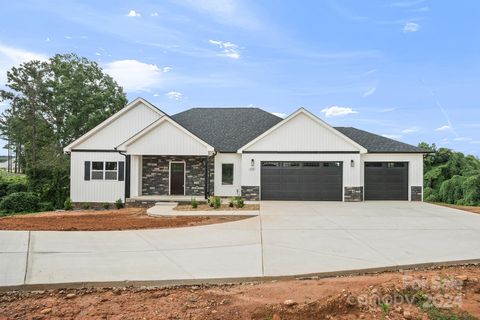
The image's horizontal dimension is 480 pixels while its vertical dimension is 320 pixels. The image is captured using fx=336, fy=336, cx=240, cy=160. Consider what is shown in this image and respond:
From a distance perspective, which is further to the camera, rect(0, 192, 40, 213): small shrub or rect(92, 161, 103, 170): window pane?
rect(0, 192, 40, 213): small shrub

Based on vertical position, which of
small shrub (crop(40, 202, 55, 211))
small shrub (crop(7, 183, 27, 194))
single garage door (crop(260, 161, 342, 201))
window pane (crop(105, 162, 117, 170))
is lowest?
small shrub (crop(40, 202, 55, 211))

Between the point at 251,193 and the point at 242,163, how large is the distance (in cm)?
173

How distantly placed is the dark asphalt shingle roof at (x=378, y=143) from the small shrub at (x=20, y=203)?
2010cm

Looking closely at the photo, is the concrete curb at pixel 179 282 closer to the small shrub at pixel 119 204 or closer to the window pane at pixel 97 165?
the small shrub at pixel 119 204

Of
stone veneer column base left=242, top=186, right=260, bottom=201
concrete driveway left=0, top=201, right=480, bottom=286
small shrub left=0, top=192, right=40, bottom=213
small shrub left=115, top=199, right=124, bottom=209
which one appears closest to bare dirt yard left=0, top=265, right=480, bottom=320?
concrete driveway left=0, top=201, right=480, bottom=286

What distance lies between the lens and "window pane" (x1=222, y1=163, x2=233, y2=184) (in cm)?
1964

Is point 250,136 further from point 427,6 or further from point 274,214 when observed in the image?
point 427,6

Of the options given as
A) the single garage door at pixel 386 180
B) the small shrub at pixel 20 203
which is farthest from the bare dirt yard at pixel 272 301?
the small shrub at pixel 20 203

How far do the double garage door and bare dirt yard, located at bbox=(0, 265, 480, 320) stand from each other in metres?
13.2

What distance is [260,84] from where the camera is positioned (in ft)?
70.2

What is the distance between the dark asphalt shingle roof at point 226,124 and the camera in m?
20.5

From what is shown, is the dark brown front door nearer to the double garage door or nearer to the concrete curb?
the double garage door

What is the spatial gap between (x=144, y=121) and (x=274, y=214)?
10764 mm

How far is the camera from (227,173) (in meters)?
19.7
